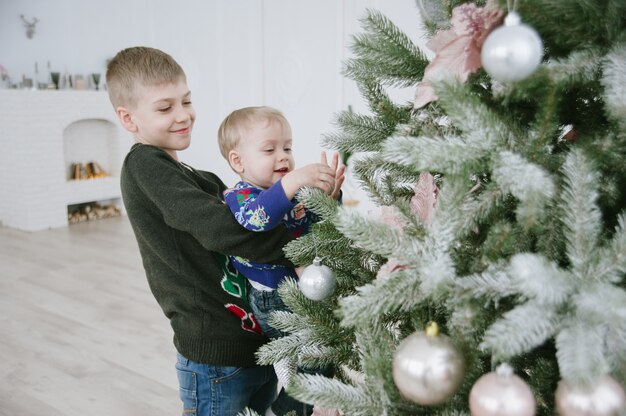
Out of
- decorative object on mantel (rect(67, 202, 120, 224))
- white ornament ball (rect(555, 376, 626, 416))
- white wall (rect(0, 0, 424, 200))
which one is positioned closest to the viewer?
white ornament ball (rect(555, 376, 626, 416))

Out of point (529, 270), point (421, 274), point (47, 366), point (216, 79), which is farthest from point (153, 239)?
point (216, 79)

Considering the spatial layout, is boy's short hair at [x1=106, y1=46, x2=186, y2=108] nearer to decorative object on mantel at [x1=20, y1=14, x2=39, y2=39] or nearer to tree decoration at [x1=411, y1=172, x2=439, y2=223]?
tree decoration at [x1=411, y1=172, x2=439, y2=223]

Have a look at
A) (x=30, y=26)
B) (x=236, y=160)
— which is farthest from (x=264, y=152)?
(x=30, y=26)

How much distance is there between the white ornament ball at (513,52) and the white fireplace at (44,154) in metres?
5.25

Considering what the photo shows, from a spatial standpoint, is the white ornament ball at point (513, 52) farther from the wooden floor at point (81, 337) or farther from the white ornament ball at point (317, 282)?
the wooden floor at point (81, 337)

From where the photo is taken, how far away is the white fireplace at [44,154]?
5020 mm

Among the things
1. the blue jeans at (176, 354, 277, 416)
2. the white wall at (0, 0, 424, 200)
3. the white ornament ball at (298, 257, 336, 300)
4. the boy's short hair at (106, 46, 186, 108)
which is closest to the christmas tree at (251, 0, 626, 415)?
the white ornament ball at (298, 257, 336, 300)

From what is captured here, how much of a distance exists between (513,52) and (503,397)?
0.34 metres

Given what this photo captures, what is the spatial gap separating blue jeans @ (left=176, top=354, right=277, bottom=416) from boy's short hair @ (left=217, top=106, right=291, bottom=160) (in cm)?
52

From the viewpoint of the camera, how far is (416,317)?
2.38 ft

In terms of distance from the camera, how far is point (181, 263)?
1.18 m

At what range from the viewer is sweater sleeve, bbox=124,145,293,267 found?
1023 mm

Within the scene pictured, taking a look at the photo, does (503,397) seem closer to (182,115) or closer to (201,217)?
(201,217)

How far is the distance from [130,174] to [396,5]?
3751 millimetres
